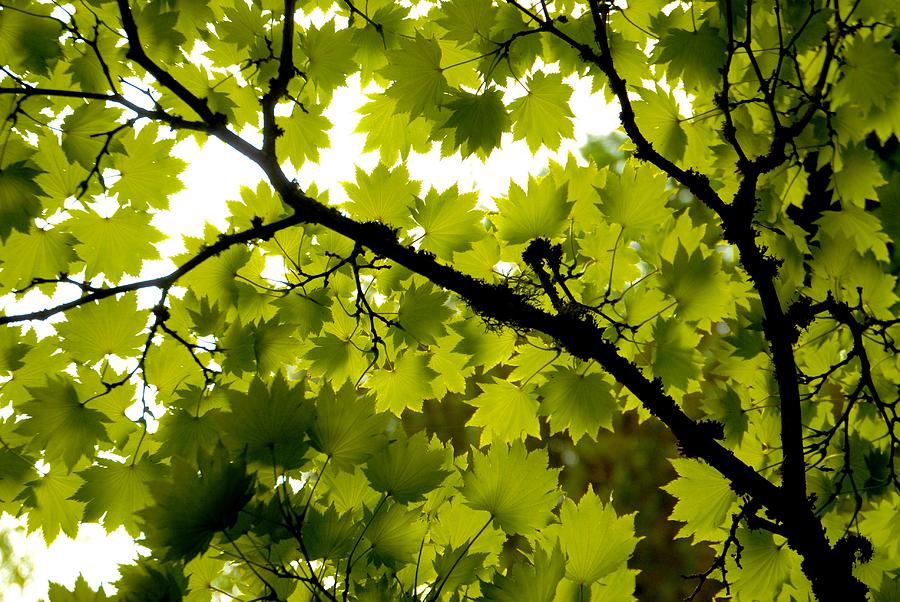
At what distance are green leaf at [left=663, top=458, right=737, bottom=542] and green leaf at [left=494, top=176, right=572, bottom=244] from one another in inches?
Result: 26.9

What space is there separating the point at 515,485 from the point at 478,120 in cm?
95

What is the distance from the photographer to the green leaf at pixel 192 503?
0.90 meters

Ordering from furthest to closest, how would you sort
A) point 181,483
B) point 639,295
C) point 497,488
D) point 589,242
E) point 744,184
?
point 589,242, point 639,295, point 744,184, point 497,488, point 181,483

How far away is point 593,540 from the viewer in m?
1.29

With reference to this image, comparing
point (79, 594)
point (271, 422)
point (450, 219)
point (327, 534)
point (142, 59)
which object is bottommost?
point (79, 594)

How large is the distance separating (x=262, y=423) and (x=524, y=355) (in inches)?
36.3

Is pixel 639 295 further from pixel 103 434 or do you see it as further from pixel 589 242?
pixel 103 434

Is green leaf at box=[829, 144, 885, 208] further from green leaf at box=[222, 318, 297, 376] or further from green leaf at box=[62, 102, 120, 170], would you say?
green leaf at box=[62, 102, 120, 170]

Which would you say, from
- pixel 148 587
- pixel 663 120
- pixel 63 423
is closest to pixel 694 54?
pixel 663 120

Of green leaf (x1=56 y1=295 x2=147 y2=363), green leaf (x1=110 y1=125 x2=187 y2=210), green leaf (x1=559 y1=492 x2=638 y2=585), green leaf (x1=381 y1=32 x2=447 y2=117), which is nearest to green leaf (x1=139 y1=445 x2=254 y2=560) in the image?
green leaf (x1=559 y1=492 x2=638 y2=585)

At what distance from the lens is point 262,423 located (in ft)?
3.37

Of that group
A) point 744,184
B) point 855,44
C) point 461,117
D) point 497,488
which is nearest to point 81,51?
point 461,117

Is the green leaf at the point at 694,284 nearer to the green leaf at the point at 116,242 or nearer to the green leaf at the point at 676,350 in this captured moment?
the green leaf at the point at 676,350

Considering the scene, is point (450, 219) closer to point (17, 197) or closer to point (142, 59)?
point (142, 59)
